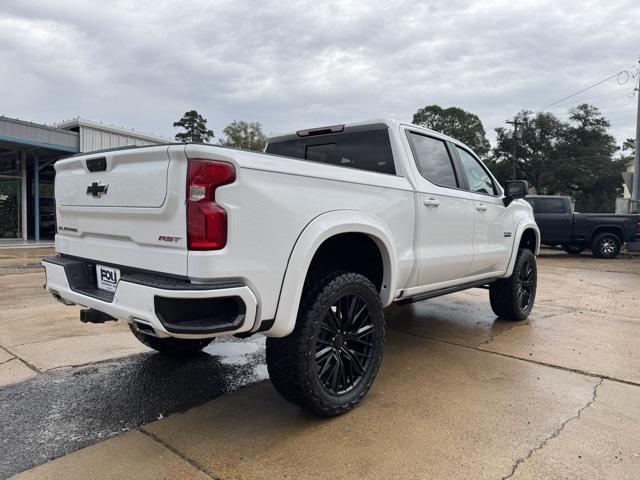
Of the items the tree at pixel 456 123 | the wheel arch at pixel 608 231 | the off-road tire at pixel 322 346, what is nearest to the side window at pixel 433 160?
the off-road tire at pixel 322 346

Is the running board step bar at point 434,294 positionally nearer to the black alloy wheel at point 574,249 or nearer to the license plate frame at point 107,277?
the license plate frame at point 107,277

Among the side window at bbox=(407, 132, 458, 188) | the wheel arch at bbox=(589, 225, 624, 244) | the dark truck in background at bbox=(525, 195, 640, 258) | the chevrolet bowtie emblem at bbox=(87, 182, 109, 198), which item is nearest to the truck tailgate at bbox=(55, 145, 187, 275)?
the chevrolet bowtie emblem at bbox=(87, 182, 109, 198)

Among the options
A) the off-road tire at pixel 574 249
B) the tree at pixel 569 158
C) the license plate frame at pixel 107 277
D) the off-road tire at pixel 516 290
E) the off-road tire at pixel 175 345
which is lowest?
the off-road tire at pixel 574 249

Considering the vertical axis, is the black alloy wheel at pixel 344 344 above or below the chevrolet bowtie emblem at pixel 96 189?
below

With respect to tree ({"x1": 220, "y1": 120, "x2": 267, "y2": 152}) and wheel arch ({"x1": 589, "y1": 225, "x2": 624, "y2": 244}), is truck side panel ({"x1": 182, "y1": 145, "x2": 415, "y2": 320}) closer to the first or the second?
wheel arch ({"x1": 589, "y1": 225, "x2": 624, "y2": 244})

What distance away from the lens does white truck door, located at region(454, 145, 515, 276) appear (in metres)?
4.60

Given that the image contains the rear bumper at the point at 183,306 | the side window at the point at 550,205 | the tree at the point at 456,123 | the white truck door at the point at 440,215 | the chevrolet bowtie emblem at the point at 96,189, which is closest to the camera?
the rear bumper at the point at 183,306

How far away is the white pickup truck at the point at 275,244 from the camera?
235 centimetres

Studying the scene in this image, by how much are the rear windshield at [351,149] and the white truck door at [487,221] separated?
1.09 metres

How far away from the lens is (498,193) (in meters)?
5.18

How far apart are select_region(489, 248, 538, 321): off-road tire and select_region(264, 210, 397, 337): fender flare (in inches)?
107

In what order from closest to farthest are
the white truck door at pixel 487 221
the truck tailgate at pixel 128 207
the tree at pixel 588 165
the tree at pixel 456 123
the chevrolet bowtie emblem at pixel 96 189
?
1. the truck tailgate at pixel 128 207
2. the chevrolet bowtie emblem at pixel 96 189
3. the white truck door at pixel 487 221
4. the tree at pixel 588 165
5. the tree at pixel 456 123

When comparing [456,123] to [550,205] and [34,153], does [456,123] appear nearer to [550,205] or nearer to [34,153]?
[550,205]

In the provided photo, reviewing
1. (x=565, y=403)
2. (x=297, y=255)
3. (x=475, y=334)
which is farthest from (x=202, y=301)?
(x=475, y=334)
